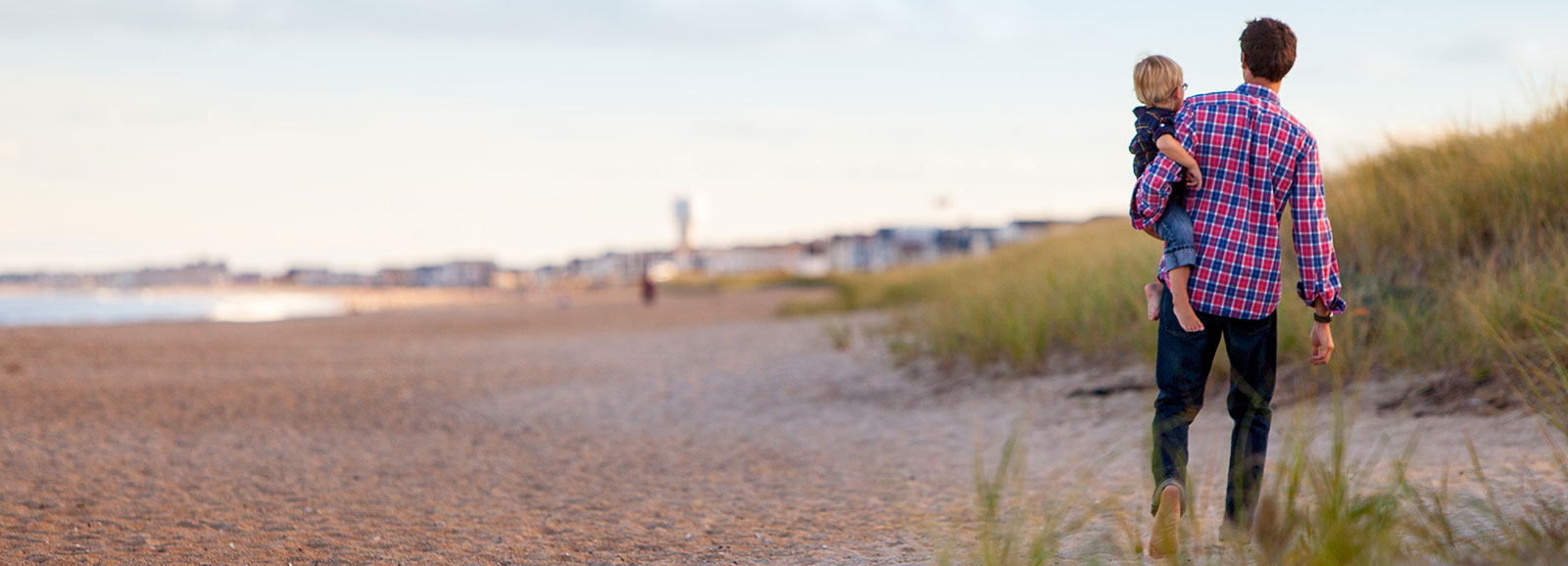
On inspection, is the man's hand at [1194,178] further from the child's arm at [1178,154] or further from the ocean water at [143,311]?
the ocean water at [143,311]

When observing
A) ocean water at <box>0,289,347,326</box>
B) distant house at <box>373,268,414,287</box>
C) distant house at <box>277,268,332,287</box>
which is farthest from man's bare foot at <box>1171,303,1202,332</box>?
distant house at <box>373,268,414,287</box>

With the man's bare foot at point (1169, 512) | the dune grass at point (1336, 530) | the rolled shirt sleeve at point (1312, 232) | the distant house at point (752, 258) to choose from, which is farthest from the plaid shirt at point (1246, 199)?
the distant house at point (752, 258)

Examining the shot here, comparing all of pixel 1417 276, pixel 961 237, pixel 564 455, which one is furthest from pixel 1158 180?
pixel 961 237

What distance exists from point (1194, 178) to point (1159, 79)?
1.01ft

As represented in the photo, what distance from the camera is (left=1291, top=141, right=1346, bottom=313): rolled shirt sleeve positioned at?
3086 mm

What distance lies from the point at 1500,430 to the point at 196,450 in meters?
6.82

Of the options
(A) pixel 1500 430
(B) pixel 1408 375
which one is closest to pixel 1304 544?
(A) pixel 1500 430

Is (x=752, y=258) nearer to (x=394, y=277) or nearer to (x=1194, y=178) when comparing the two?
(x=394, y=277)

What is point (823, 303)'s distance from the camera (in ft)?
74.1

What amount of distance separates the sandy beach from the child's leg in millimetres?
422

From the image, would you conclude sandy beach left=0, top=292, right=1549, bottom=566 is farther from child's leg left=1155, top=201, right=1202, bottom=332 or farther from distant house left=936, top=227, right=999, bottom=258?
distant house left=936, top=227, right=999, bottom=258

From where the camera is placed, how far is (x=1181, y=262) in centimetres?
306

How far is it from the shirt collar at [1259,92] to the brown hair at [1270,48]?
1.6 inches

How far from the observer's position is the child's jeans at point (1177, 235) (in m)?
3.05
